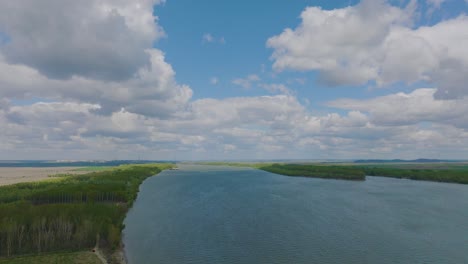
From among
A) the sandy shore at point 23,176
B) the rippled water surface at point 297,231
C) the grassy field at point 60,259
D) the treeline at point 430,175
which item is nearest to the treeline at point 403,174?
the treeline at point 430,175

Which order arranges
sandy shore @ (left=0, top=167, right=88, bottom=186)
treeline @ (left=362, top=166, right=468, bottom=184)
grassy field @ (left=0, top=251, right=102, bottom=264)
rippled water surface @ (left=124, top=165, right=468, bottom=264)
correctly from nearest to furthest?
grassy field @ (left=0, top=251, right=102, bottom=264) < rippled water surface @ (left=124, top=165, right=468, bottom=264) < sandy shore @ (left=0, top=167, right=88, bottom=186) < treeline @ (left=362, top=166, right=468, bottom=184)

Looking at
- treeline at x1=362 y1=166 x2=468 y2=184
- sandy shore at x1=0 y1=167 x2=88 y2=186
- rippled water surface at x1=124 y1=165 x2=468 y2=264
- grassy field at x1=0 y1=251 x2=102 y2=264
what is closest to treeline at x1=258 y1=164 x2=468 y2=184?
treeline at x1=362 y1=166 x2=468 y2=184

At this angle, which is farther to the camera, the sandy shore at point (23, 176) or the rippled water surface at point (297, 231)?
the sandy shore at point (23, 176)

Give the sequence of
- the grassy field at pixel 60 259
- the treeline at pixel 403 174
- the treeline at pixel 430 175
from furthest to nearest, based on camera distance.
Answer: the treeline at pixel 403 174, the treeline at pixel 430 175, the grassy field at pixel 60 259

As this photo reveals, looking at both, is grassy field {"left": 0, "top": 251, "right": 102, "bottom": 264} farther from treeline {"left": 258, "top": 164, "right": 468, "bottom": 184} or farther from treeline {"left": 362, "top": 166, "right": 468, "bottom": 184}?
treeline {"left": 362, "top": 166, "right": 468, "bottom": 184}

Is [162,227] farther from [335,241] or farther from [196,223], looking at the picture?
[335,241]

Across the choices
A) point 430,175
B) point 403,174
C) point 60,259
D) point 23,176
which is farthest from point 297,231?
point 23,176

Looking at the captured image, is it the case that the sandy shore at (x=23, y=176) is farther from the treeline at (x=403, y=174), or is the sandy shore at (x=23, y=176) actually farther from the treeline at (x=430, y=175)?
the treeline at (x=430, y=175)
